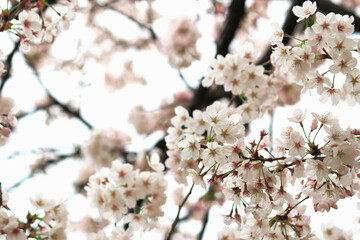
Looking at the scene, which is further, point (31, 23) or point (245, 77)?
point (245, 77)

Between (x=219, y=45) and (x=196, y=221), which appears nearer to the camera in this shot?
(x=219, y=45)

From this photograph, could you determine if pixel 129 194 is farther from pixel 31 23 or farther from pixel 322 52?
pixel 322 52

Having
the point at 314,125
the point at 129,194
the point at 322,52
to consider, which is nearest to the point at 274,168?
the point at 314,125

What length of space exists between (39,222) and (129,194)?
518mm

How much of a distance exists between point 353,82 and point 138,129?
498cm

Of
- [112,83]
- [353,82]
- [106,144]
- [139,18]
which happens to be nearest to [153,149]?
[106,144]

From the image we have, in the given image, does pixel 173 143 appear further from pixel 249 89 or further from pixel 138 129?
pixel 138 129

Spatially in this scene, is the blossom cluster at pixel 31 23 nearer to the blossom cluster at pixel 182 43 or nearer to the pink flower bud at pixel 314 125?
the pink flower bud at pixel 314 125

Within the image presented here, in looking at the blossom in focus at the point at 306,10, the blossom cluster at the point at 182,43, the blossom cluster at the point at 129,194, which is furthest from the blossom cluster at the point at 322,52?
the blossom cluster at the point at 182,43

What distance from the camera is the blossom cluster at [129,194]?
2256 mm

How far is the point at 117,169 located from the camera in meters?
2.27

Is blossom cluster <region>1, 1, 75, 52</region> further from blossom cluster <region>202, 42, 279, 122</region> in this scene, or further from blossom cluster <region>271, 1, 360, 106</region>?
blossom cluster <region>271, 1, 360, 106</region>

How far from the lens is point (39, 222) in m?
1.99

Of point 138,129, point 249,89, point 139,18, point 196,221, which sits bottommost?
point 196,221
